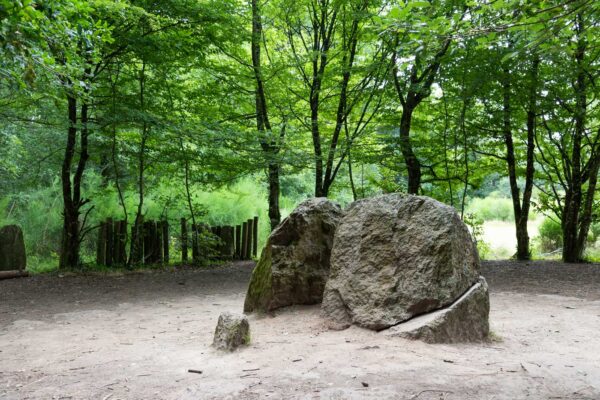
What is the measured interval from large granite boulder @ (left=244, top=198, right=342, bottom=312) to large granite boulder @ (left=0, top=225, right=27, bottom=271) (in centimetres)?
508

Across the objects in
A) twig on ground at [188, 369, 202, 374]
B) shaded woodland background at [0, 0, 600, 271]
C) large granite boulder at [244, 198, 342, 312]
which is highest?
shaded woodland background at [0, 0, 600, 271]

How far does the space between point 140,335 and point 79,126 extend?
3.83m

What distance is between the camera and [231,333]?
3.52 metres

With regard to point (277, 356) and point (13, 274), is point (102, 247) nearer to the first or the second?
point (13, 274)

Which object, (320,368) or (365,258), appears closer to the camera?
(320,368)

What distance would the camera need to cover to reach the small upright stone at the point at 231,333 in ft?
11.5

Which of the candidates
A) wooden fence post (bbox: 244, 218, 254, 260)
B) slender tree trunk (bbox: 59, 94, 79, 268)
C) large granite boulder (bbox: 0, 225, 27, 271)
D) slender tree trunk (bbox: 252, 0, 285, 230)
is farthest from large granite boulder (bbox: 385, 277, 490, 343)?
wooden fence post (bbox: 244, 218, 254, 260)

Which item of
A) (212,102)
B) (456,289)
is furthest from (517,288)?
(212,102)

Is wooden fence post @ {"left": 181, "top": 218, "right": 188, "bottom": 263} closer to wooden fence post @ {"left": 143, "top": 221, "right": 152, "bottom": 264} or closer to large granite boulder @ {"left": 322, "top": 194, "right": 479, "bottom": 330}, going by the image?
wooden fence post @ {"left": 143, "top": 221, "right": 152, "bottom": 264}

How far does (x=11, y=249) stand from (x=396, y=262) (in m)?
6.70

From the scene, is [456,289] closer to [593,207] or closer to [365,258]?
[365,258]

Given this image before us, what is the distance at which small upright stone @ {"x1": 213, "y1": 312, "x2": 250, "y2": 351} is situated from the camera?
3.50m

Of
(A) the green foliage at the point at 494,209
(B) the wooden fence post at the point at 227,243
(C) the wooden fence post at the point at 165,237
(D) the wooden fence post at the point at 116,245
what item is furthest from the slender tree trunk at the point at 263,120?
(A) the green foliage at the point at 494,209

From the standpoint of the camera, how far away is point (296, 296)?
4801 mm
